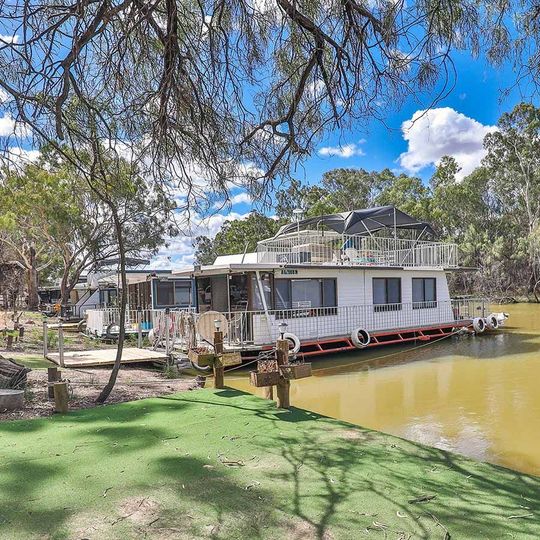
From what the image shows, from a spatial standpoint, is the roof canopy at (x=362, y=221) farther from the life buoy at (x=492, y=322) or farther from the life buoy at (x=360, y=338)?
the life buoy at (x=492, y=322)

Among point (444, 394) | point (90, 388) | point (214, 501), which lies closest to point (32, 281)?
point (90, 388)

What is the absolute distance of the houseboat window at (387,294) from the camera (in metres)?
13.6

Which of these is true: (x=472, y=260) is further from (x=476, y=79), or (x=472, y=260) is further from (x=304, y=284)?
(x=476, y=79)

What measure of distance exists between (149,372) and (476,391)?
19.3ft

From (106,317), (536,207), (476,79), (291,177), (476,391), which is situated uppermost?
(536,207)

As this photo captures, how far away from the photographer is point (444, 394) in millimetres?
8398

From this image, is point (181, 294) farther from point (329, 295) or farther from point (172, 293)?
point (329, 295)

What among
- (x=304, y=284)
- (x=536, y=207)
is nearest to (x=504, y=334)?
(x=304, y=284)

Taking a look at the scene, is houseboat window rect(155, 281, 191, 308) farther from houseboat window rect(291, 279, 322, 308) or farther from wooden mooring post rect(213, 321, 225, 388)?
wooden mooring post rect(213, 321, 225, 388)

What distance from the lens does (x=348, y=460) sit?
3.81m

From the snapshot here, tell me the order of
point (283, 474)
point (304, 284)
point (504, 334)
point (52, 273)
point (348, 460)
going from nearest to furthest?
point (283, 474), point (348, 460), point (304, 284), point (504, 334), point (52, 273)

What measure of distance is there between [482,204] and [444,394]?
101 ft

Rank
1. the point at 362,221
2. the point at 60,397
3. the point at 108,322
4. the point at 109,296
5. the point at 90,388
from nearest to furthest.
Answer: the point at 60,397, the point at 90,388, the point at 108,322, the point at 362,221, the point at 109,296

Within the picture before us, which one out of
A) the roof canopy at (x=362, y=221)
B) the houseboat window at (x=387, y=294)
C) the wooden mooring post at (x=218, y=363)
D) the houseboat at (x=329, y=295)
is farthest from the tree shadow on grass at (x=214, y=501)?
the roof canopy at (x=362, y=221)
